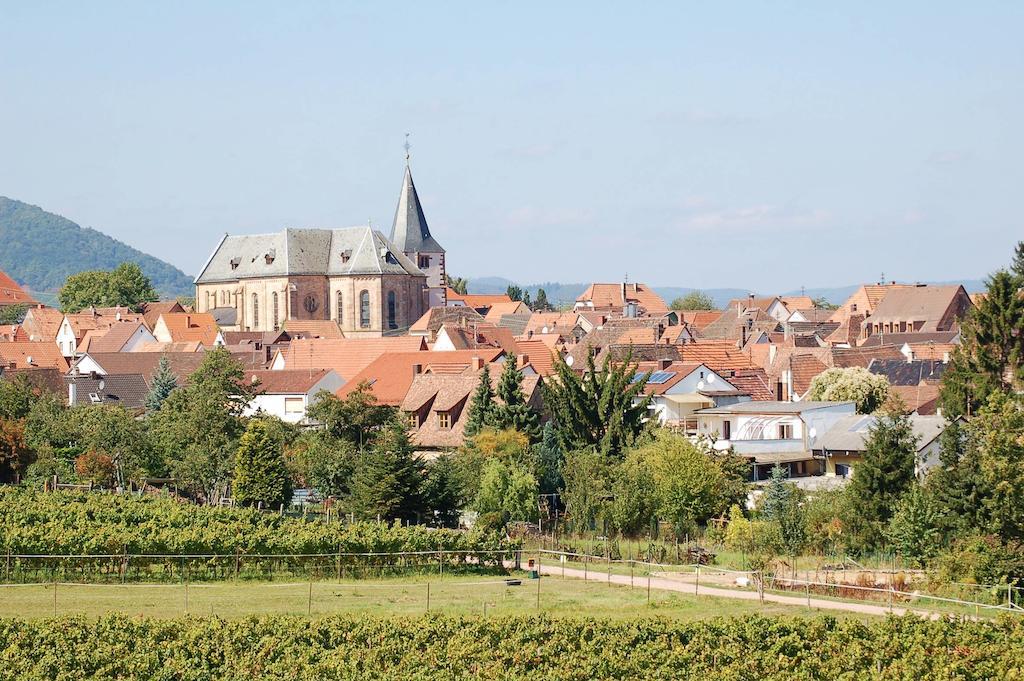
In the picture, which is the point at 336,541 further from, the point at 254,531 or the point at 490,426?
the point at 490,426

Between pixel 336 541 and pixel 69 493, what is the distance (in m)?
14.5

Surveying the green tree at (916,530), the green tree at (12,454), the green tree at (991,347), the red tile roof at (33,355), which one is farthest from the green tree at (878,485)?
the red tile roof at (33,355)

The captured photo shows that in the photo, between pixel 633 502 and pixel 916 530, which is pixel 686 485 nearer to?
pixel 633 502

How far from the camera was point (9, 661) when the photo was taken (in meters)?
27.6

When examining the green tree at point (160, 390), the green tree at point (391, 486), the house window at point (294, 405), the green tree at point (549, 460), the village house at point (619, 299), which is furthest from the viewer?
the village house at point (619, 299)

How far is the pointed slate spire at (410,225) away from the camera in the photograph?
509ft

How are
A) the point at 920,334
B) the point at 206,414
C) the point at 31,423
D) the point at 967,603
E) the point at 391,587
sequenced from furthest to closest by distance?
the point at 920,334 → the point at 31,423 → the point at 206,414 → the point at 391,587 → the point at 967,603

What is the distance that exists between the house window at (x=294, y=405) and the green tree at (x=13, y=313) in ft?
333

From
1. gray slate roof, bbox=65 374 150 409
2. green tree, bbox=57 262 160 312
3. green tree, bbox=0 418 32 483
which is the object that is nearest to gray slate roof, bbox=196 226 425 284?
green tree, bbox=57 262 160 312

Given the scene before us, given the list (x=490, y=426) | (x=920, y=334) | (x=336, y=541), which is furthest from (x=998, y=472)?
(x=920, y=334)

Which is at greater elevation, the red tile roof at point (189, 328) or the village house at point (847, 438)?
the red tile roof at point (189, 328)

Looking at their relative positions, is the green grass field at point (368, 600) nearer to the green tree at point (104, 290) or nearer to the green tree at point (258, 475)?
the green tree at point (258, 475)

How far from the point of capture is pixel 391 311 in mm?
135250

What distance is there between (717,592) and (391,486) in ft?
40.7
